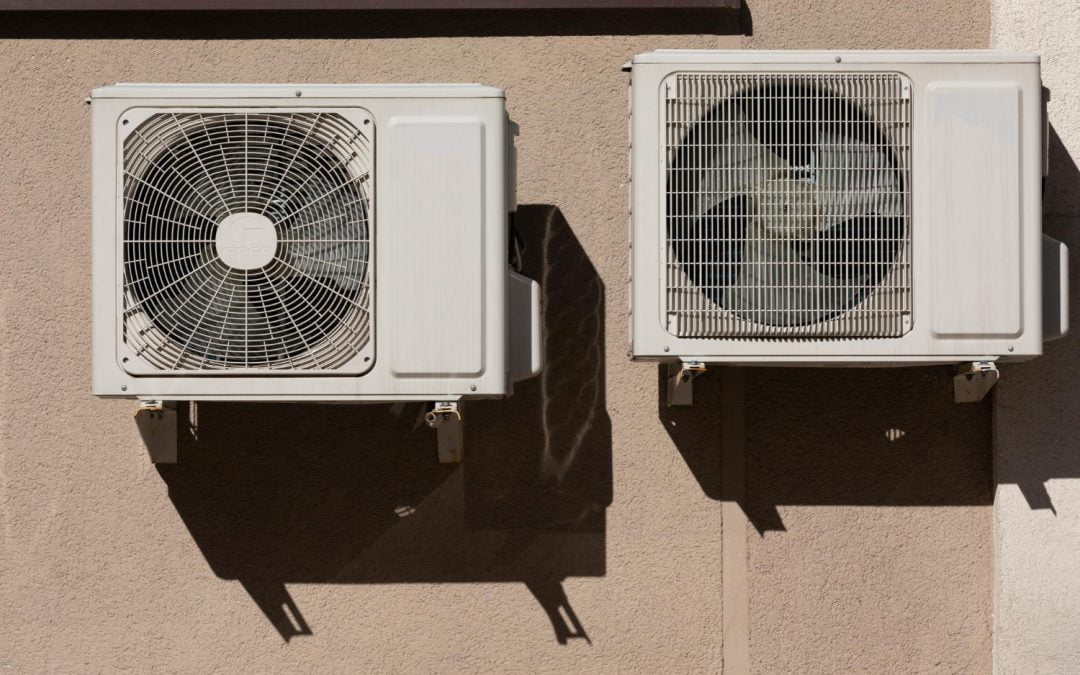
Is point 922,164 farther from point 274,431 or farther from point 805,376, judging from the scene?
point 274,431

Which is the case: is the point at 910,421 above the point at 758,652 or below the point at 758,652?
above

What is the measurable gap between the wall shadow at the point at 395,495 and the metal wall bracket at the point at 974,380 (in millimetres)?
923

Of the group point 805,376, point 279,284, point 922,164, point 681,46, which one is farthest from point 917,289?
point 279,284

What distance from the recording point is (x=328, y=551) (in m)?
2.72

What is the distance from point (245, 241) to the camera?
2.29m

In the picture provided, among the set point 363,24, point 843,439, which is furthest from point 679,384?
point 363,24

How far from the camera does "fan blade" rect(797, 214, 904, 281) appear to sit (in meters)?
2.35

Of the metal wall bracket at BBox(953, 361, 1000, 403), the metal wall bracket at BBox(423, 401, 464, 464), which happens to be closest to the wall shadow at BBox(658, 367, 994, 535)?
the metal wall bracket at BBox(953, 361, 1000, 403)

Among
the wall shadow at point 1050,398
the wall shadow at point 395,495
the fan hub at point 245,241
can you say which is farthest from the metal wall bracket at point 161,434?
the wall shadow at point 1050,398

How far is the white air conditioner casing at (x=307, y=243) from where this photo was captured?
7.59 feet

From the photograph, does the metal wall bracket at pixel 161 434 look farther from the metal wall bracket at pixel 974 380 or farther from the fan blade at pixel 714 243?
the metal wall bracket at pixel 974 380

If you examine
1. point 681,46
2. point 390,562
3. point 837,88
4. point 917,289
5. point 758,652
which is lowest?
point 758,652

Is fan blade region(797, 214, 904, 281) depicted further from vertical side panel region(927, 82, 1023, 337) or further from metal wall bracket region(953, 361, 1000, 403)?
metal wall bracket region(953, 361, 1000, 403)

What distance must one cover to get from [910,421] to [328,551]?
1625 mm
